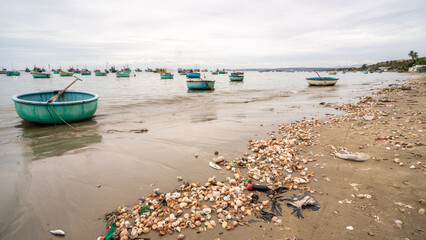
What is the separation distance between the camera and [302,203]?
3.82 meters

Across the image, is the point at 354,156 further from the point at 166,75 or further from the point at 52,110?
the point at 166,75

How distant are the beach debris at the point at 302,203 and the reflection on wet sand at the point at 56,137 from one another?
7.43 meters

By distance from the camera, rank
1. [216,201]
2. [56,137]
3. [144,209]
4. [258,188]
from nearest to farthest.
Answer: [144,209], [216,201], [258,188], [56,137]

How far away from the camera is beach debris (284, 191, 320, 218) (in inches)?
147

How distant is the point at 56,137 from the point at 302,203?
33.0 ft

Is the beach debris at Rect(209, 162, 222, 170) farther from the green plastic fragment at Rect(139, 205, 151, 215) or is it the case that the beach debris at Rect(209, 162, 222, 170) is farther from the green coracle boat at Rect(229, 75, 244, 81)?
the green coracle boat at Rect(229, 75, 244, 81)

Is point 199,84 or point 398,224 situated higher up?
point 199,84

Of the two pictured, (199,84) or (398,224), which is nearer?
(398,224)

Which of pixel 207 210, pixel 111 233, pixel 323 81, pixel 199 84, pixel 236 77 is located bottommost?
pixel 111 233

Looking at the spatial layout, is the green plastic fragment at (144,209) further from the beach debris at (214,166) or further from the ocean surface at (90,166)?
the beach debris at (214,166)

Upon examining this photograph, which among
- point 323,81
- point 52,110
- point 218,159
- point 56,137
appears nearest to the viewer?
point 218,159

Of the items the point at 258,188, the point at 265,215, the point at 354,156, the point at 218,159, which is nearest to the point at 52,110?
the point at 218,159

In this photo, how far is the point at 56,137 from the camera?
8.82 metres

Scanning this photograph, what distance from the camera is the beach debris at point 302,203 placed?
12.2 ft
